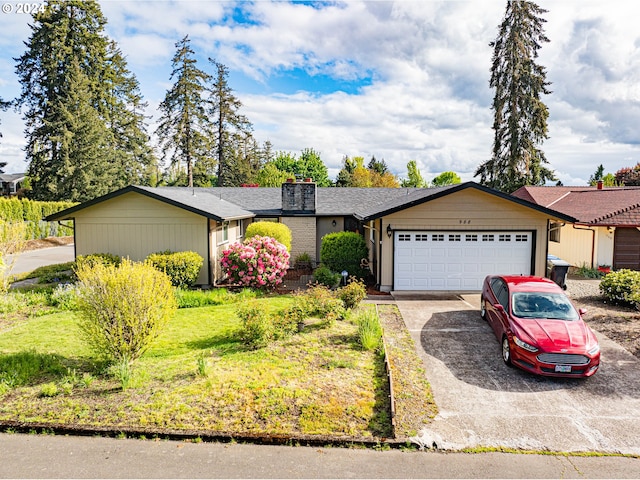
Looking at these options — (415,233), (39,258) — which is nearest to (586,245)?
(415,233)

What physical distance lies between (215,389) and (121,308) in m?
2.23

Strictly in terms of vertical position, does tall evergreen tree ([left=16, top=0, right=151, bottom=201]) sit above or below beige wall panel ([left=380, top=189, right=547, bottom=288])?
above

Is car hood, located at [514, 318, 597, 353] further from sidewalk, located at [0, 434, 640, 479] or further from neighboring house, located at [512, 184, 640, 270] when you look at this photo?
neighboring house, located at [512, 184, 640, 270]

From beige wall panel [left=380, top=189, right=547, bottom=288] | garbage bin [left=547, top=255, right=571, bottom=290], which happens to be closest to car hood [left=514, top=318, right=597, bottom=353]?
beige wall panel [left=380, top=189, right=547, bottom=288]

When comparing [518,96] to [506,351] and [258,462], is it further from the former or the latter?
[258,462]

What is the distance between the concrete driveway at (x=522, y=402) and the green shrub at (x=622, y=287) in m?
3.83

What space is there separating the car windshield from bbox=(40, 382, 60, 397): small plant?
8.76 m

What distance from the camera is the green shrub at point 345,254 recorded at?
16375 millimetres

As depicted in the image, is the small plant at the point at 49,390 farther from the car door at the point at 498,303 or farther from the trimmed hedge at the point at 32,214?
the trimmed hedge at the point at 32,214

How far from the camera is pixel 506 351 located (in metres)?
8.35

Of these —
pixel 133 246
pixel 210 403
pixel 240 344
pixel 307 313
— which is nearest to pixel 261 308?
pixel 240 344

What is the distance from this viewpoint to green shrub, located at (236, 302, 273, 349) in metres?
8.91

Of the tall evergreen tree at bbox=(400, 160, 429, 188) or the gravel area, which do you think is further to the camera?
the tall evergreen tree at bbox=(400, 160, 429, 188)

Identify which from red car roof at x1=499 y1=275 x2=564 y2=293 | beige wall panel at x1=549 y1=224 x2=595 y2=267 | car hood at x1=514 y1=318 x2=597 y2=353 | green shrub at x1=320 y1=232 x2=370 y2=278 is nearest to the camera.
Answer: car hood at x1=514 y1=318 x2=597 y2=353
